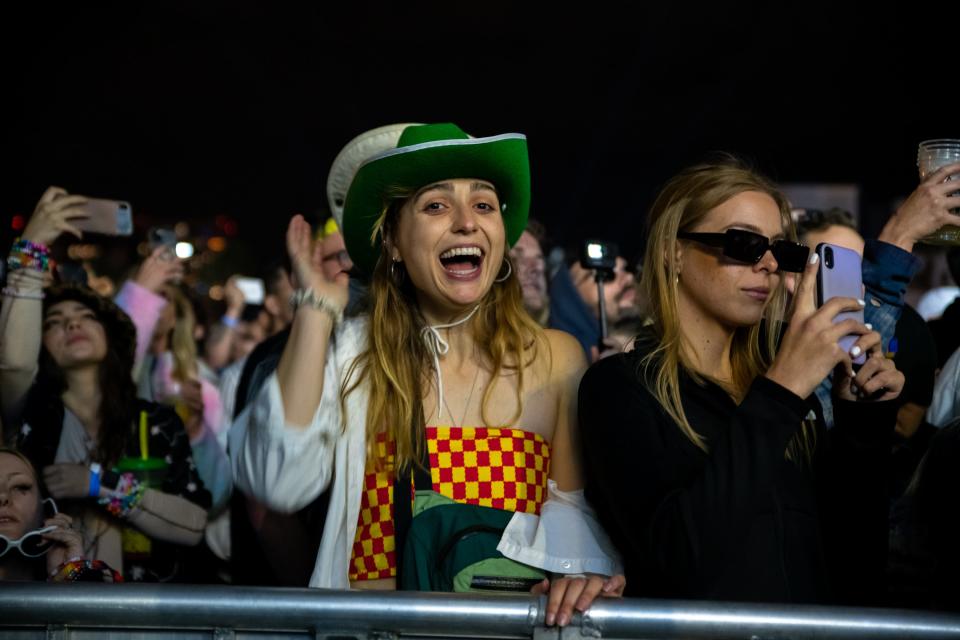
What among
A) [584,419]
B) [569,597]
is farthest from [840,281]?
[569,597]

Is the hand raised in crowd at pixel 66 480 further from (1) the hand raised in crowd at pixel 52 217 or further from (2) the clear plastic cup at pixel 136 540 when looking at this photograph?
(1) the hand raised in crowd at pixel 52 217

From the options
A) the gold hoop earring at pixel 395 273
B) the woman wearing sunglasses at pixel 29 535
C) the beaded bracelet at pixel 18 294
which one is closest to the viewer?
the gold hoop earring at pixel 395 273

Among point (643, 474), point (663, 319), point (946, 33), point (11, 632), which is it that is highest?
point (946, 33)

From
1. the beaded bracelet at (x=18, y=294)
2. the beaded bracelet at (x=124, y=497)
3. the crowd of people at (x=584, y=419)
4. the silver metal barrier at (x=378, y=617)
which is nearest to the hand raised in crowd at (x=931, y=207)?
the crowd of people at (x=584, y=419)

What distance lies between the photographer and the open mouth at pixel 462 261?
2666mm

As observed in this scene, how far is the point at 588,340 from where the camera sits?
15.9ft

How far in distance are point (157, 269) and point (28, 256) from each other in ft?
3.58

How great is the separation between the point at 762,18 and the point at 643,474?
13743 mm

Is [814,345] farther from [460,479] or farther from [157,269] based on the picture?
A: [157,269]

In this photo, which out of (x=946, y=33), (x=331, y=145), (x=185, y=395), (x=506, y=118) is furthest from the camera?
(x=331, y=145)

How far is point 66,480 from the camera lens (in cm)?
363

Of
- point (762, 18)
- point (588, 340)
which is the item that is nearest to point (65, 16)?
point (762, 18)

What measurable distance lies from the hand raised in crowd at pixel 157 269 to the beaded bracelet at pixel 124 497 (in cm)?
133

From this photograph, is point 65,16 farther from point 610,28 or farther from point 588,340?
point 588,340
